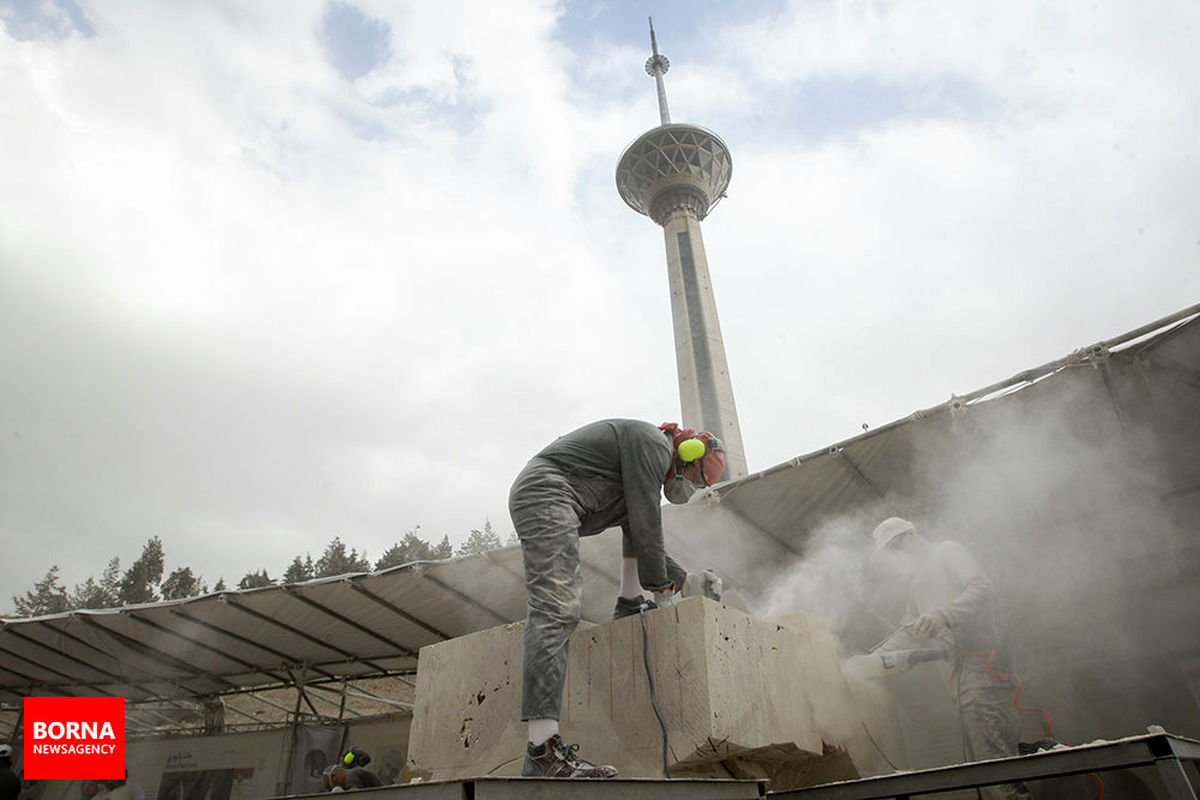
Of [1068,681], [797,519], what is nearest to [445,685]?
[797,519]

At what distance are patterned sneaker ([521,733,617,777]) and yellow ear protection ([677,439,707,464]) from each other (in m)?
1.38

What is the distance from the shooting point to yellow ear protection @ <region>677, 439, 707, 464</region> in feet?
11.0

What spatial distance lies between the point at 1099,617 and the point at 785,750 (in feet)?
11.9

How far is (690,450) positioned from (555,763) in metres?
1.49

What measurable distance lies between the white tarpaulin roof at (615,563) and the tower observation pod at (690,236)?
15.5 meters

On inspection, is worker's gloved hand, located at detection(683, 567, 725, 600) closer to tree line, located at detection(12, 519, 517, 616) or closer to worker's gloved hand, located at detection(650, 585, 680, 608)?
worker's gloved hand, located at detection(650, 585, 680, 608)

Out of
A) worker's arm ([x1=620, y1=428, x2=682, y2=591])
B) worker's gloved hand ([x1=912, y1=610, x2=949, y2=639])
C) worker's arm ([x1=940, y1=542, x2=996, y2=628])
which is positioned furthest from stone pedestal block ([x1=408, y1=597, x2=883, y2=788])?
worker's arm ([x1=940, y1=542, x2=996, y2=628])

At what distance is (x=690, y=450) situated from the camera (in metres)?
3.38

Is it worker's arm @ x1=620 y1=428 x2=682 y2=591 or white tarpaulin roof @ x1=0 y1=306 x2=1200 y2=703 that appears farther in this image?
white tarpaulin roof @ x1=0 y1=306 x2=1200 y2=703

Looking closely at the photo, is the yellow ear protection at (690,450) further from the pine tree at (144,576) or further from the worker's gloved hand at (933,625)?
the pine tree at (144,576)

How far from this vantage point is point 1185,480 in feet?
16.9
